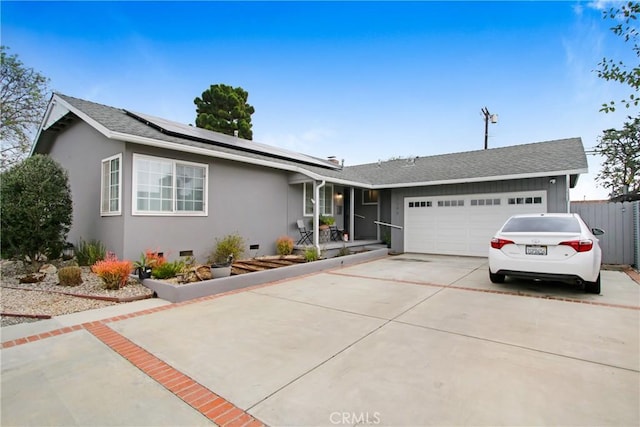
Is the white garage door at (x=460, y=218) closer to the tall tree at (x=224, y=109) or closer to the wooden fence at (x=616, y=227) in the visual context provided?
the wooden fence at (x=616, y=227)

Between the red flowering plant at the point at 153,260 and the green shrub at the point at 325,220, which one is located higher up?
the green shrub at the point at 325,220

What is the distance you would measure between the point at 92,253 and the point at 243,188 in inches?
166

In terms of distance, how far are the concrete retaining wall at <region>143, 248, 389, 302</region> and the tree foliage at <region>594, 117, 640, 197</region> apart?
18.0 m

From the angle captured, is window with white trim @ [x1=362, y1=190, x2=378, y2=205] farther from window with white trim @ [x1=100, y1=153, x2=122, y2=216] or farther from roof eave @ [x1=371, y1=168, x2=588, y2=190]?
window with white trim @ [x1=100, y1=153, x2=122, y2=216]

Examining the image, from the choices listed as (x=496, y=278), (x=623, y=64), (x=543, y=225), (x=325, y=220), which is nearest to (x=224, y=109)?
(x=325, y=220)

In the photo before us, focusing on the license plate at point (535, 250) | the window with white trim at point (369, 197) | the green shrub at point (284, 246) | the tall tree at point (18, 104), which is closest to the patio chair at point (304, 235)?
the green shrub at point (284, 246)

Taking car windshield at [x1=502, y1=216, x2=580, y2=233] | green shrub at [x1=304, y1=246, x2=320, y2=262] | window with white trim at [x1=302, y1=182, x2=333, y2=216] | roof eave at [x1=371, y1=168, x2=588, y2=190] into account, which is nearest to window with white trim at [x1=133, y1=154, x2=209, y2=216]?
green shrub at [x1=304, y1=246, x2=320, y2=262]

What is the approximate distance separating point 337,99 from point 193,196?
10.2 m

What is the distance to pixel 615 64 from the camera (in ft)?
12.1

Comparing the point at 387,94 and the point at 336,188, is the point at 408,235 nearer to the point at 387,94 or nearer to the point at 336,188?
the point at 336,188

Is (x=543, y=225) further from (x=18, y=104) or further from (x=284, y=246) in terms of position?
(x=18, y=104)

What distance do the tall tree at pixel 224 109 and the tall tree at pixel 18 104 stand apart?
33.5ft

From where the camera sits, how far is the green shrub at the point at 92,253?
7.49 meters

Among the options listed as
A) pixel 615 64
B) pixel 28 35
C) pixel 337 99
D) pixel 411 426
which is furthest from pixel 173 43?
pixel 411 426
